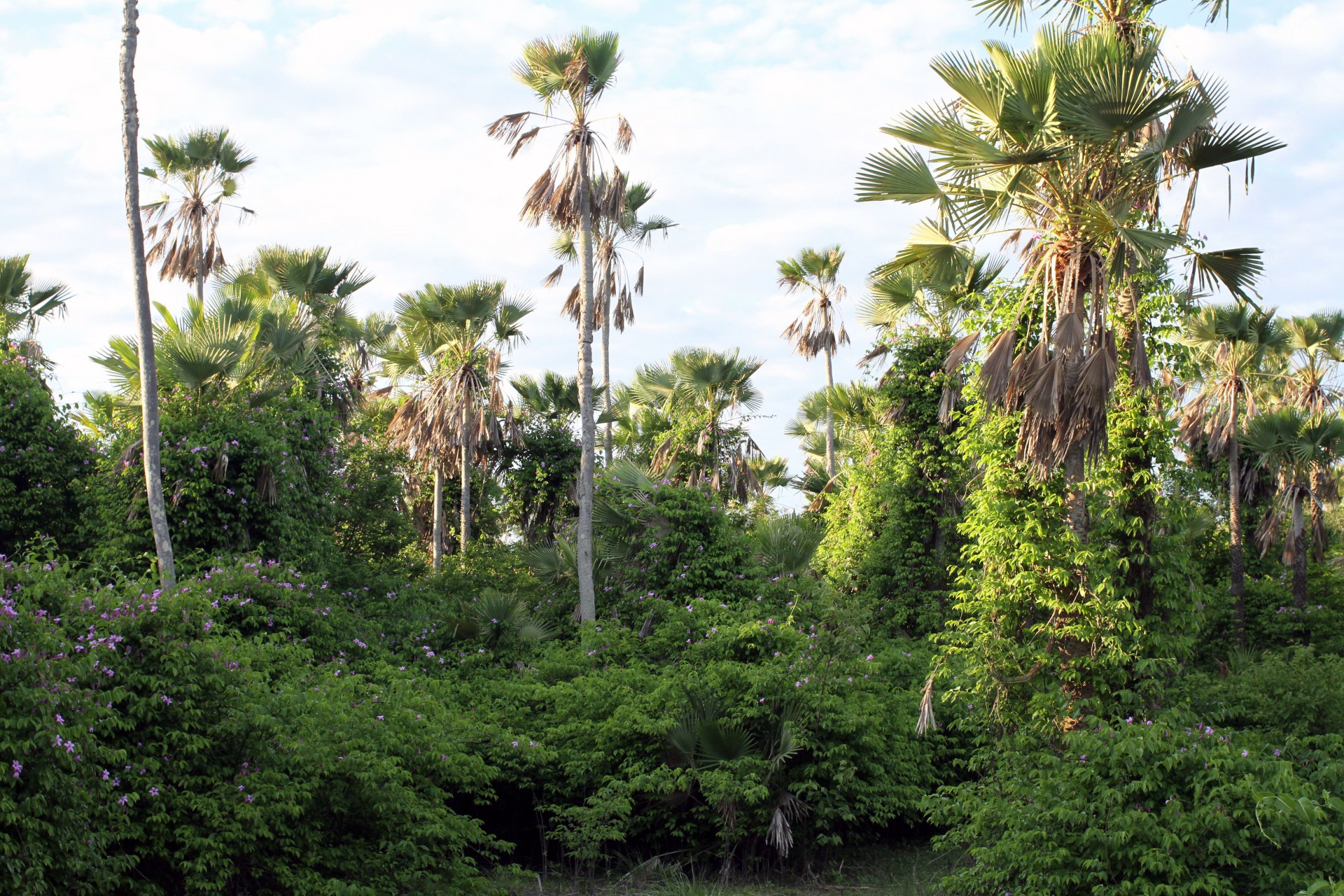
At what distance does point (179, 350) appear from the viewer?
46.0 feet

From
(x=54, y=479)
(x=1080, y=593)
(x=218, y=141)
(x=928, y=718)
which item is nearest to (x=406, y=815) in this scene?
(x=928, y=718)

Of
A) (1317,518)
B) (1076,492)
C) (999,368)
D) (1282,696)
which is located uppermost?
(999,368)

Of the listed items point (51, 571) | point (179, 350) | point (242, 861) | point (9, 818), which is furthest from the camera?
point (179, 350)

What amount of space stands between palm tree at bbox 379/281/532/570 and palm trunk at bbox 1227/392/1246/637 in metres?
16.1

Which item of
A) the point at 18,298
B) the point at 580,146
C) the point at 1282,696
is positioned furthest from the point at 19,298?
the point at 1282,696

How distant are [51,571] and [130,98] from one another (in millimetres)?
7756

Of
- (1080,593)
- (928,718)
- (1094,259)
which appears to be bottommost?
(928,718)

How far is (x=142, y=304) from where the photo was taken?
1250 centimetres

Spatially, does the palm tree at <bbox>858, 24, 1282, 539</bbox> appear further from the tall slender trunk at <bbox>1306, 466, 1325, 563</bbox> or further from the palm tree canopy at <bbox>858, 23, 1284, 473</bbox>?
the tall slender trunk at <bbox>1306, 466, 1325, 563</bbox>

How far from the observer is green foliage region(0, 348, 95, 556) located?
562 inches

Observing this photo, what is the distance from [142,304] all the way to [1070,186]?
1043cm

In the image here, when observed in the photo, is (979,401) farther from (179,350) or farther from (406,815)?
(179,350)

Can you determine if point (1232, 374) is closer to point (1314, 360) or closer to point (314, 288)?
point (1314, 360)

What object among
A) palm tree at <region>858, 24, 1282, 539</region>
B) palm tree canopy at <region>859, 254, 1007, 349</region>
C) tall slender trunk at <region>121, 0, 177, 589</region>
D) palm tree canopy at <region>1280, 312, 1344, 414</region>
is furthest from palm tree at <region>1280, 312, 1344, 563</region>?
tall slender trunk at <region>121, 0, 177, 589</region>
